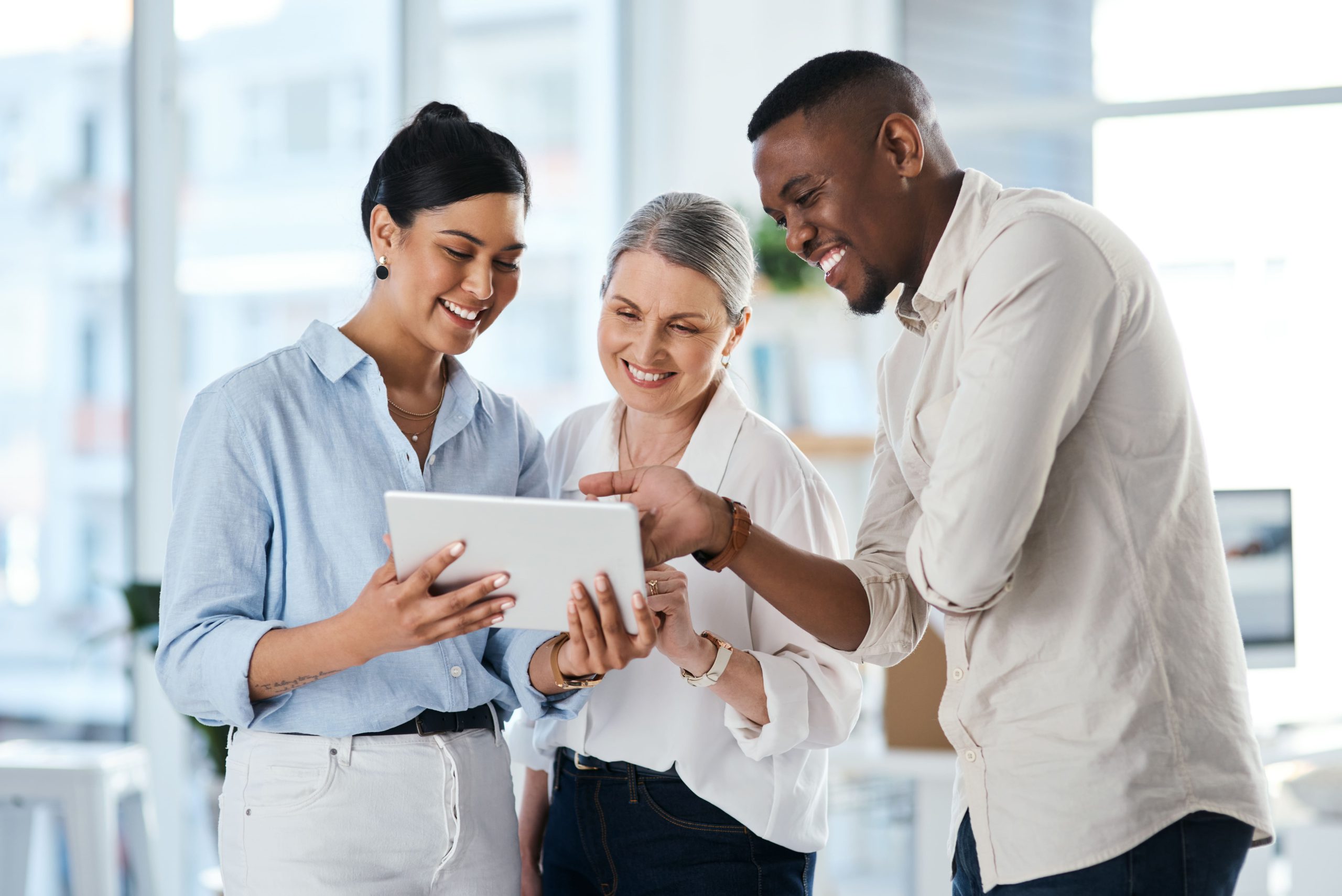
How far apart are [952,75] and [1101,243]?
359 cm

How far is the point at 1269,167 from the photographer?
→ 3.98 metres

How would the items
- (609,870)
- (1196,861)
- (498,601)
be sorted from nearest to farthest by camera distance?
(1196,861), (498,601), (609,870)

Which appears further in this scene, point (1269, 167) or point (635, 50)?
point (635, 50)

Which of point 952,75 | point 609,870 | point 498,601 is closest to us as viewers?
point 498,601

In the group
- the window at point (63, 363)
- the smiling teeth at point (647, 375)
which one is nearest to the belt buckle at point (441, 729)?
the smiling teeth at point (647, 375)

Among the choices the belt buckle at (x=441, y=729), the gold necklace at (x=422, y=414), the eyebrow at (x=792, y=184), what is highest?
the eyebrow at (x=792, y=184)

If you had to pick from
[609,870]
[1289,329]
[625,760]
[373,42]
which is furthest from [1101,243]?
[1289,329]

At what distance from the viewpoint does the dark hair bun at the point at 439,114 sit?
1532 mm

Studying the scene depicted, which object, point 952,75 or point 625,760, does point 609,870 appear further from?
point 952,75

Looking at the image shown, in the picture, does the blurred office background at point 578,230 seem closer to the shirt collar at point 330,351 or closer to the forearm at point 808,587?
the shirt collar at point 330,351

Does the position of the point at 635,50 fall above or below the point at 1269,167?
above

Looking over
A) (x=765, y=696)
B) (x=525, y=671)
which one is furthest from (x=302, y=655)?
(x=765, y=696)

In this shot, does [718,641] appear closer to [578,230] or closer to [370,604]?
[370,604]

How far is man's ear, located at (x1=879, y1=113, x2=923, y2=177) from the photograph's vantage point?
1312 mm
